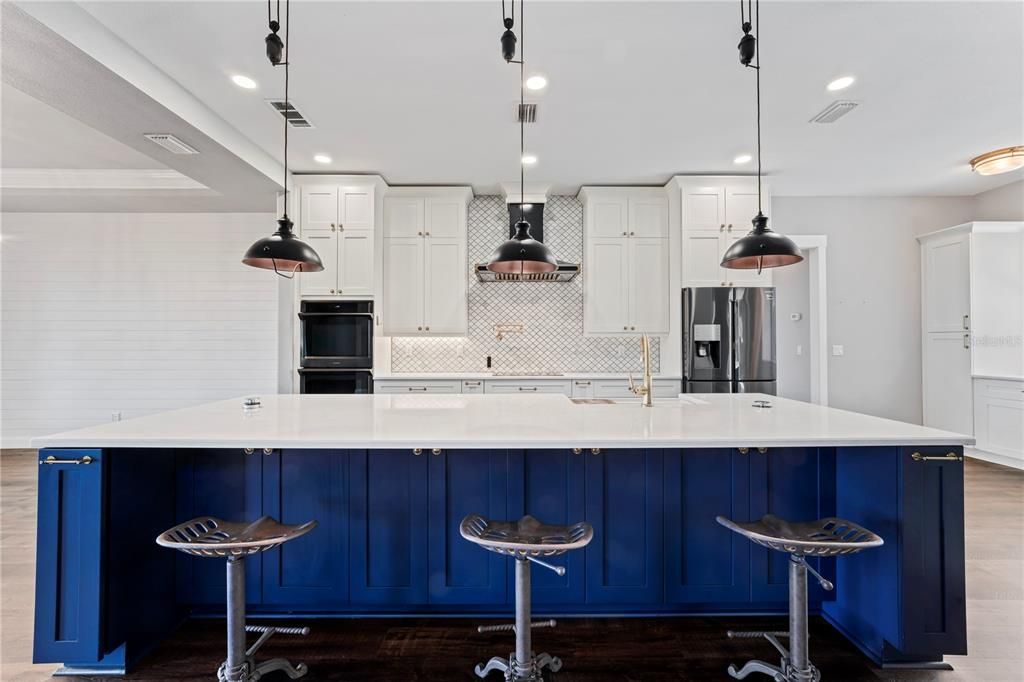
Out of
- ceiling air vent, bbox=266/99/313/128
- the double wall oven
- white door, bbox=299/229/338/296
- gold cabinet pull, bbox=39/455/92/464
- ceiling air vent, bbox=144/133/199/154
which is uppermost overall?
ceiling air vent, bbox=266/99/313/128

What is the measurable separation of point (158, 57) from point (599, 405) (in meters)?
3.14

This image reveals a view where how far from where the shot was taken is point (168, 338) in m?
5.49

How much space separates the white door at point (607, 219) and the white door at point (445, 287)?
1.36 meters

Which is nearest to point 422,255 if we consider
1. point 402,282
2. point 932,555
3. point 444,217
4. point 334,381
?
point 402,282

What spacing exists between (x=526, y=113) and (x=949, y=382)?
521cm

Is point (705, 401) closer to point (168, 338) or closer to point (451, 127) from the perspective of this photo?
point (451, 127)

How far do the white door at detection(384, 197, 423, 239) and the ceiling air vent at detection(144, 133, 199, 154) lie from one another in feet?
5.61

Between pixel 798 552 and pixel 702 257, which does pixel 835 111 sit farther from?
pixel 798 552

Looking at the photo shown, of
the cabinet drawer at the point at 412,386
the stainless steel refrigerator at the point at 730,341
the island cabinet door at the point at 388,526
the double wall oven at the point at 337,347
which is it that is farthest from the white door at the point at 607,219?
the island cabinet door at the point at 388,526

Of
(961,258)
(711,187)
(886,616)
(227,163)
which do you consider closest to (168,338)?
(227,163)

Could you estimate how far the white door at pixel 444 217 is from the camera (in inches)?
193

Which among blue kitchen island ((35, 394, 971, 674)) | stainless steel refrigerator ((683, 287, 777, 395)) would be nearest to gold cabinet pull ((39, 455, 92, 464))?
blue kitchen island ((35, 394, 971, 674))

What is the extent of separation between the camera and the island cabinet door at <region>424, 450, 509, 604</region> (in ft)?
7.19

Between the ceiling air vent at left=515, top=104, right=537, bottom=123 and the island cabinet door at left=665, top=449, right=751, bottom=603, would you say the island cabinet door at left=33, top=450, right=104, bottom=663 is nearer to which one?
the island cabinet door at left=665, top=449, right=751, bottom=603
